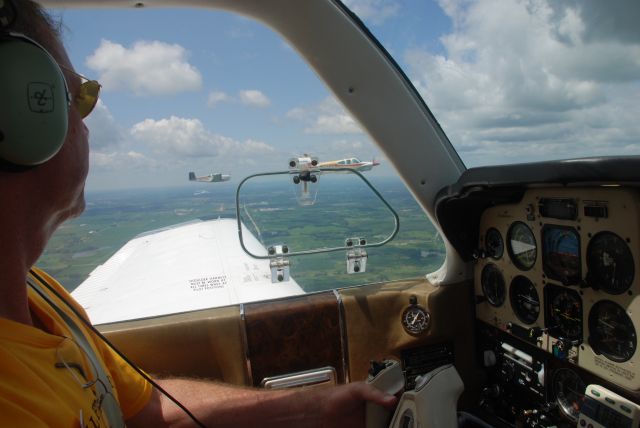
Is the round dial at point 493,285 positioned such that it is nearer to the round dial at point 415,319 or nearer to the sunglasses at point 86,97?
the round dial at point 415,319

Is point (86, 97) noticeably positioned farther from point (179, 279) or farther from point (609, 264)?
point (609, 264)

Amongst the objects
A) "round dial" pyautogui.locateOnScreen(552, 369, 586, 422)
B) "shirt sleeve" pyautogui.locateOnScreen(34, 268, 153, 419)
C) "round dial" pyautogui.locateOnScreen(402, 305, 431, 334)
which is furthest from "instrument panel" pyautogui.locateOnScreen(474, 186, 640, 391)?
"shirt sleeve" pyautogui.locateOnScreen(34, 268, 153, 419)

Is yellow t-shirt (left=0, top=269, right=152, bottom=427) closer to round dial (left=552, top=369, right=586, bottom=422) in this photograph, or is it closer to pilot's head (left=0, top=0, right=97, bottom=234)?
pilot's head (left=0, top=0, right=97, bottom=234)

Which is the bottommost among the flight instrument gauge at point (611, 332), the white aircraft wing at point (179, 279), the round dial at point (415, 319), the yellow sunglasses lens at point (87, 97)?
the round dial at point (415, 319)

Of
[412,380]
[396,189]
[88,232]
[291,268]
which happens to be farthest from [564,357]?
[88,232]

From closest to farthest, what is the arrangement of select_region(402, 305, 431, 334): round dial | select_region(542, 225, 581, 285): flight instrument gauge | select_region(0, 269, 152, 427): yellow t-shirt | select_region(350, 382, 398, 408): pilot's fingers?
select_region(0, 269, 152, 427): yellow t-shirt → select_region(350, 382, 398, 408): pilot's fingers → select_region(542, 225, 581, 285): flight instrument gauge → select_region(402, 305, 431, 334): round dial

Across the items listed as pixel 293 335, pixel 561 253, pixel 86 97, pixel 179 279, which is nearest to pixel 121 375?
pixel 86 97

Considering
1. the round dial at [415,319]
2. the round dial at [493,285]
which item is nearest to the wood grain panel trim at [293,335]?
the round dial at [415,319]
